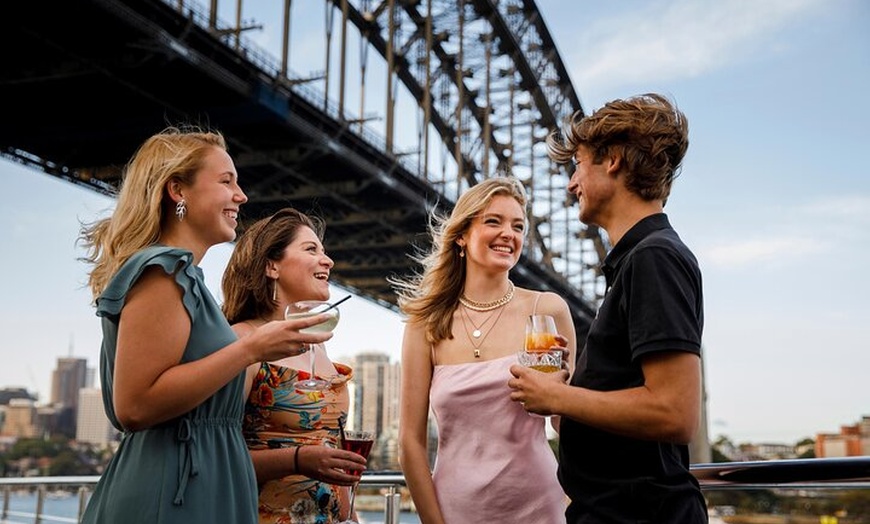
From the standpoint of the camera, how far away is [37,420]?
81.9 feet

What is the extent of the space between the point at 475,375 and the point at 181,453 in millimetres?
867

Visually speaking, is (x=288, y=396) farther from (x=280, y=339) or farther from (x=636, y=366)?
(x=636, y=366)

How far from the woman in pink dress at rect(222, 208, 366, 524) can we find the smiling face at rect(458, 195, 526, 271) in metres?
0.43

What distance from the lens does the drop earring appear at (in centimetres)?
202

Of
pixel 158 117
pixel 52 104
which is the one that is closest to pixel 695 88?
pixel 158 117

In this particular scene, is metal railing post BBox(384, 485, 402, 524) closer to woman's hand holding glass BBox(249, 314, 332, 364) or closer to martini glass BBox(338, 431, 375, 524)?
martini glass BBox(338, 431, 375, 524)

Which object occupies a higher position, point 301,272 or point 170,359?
point 301,272

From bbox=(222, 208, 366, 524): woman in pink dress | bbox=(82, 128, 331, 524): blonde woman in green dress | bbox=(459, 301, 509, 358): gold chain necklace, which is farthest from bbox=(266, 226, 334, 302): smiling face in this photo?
bbox=(82, 128, 331, 524): blonde woman in green dress

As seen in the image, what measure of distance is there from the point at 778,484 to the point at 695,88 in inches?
791

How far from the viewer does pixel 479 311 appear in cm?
265

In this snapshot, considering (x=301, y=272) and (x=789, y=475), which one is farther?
(x=301, y=272)

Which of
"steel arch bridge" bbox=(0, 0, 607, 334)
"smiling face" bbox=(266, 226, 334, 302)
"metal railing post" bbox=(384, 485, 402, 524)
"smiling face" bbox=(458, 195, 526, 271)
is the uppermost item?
"steel arch bridge" bbox=(0, 0, 607, 334)

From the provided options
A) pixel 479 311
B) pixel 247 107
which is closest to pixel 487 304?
pixel 479 311

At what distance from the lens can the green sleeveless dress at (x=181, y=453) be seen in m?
1.79
